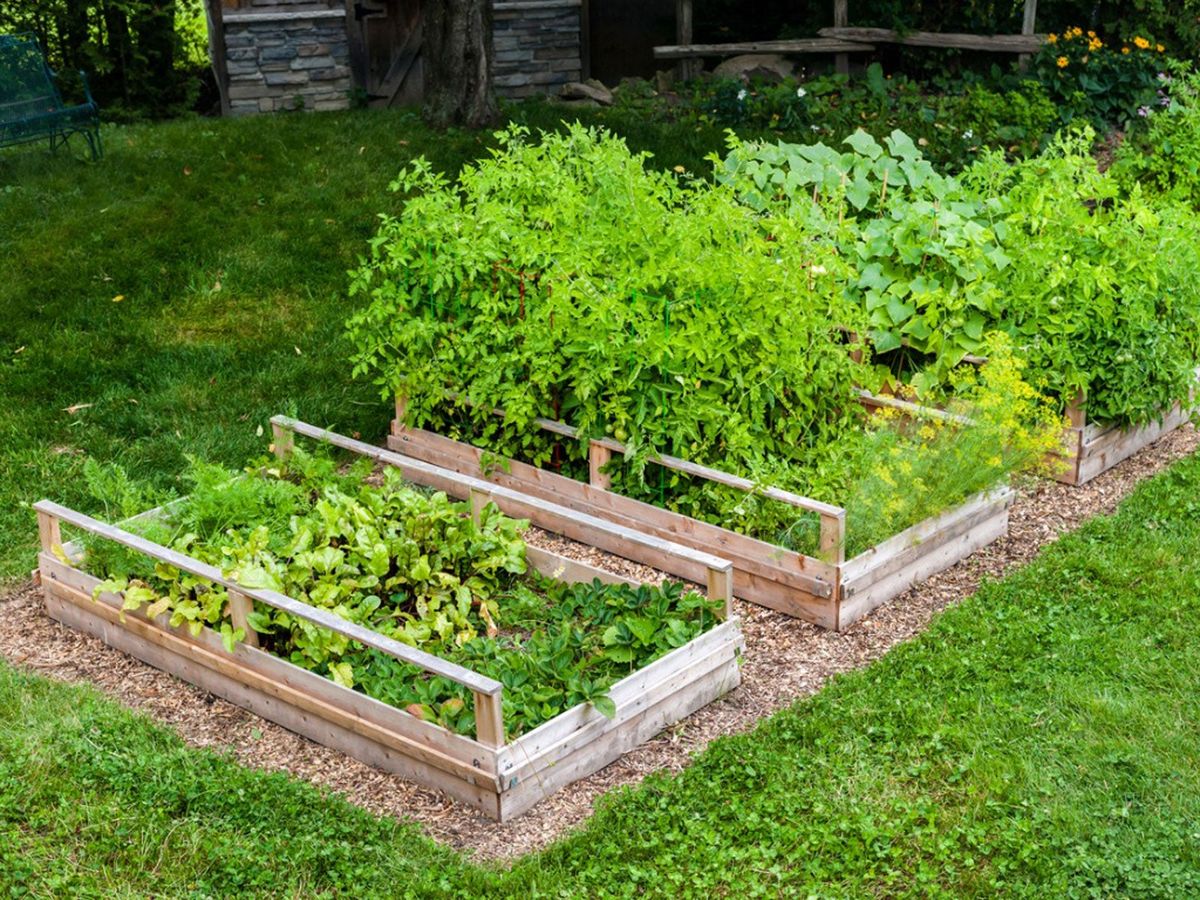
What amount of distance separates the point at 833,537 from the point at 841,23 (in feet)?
28.9

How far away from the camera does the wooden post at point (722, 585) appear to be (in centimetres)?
573

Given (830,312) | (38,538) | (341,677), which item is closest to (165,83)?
(38,538)

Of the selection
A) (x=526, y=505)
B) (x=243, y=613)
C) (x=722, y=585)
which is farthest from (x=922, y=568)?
(x=243, y=613)

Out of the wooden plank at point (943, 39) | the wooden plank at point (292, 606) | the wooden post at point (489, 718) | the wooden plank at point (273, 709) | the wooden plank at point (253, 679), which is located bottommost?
the wooden plank at point (273, 709)

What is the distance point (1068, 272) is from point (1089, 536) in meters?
1.32

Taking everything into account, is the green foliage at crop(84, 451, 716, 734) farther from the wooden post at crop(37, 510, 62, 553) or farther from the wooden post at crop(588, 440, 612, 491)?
the wooden post at crop(588, 440, 612, 491)

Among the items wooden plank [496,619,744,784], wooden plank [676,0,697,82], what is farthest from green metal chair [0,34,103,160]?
wooden plank [496,619,744,784]

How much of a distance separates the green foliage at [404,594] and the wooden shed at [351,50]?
27.3 ft

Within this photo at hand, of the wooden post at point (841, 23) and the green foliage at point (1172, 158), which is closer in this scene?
the green foliage at point (1172, 158)

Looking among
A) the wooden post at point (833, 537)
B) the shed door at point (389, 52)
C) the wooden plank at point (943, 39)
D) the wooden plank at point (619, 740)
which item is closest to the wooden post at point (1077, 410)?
the wooden post at point (833, 537)

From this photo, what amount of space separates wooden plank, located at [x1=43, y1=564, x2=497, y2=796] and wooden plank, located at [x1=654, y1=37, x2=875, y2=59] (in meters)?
9.44

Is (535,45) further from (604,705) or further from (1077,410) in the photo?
(604,705)

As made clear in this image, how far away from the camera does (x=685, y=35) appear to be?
1438 cm

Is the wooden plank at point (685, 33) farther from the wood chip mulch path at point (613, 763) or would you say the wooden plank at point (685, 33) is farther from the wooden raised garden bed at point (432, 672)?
the wooden raised garden bed at point (432, 672)
